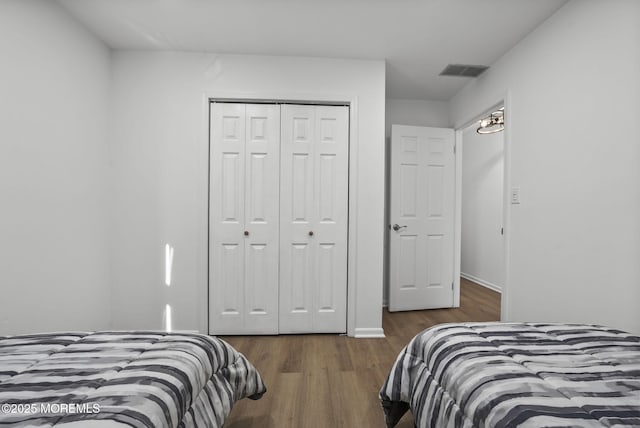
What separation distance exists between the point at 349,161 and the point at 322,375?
1.71 metres

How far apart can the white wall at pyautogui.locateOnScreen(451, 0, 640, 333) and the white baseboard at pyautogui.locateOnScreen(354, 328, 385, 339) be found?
1.06 meters

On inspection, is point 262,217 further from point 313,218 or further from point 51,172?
point 51,172

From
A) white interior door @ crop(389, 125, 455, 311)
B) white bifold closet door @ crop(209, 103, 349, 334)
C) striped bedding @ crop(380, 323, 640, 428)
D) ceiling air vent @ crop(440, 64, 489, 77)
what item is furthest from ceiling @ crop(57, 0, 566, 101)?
striped bedding @ crop(380, 323, 640, 428)

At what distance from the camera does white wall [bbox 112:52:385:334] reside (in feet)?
8.62

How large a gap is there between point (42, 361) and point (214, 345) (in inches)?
21.4

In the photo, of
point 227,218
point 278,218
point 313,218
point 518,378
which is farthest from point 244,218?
point 518,378

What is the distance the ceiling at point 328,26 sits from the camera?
2041 millimetres

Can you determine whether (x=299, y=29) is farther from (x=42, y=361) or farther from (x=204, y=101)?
(x=42, y=361)

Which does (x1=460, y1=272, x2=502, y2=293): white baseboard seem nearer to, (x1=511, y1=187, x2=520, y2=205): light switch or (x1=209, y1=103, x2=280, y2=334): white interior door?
(x1=511, y1=187, x2=520, y2=205): light switch

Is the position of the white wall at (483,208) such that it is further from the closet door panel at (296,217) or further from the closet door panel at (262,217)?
the closet door panel at (262,217)

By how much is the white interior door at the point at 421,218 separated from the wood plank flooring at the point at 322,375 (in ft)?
1.07

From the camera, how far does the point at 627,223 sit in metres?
1.64

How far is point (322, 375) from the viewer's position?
205 centimetres

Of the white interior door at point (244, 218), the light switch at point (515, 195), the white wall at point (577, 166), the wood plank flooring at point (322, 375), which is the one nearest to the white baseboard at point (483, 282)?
the wood plank flooring at point (322, 375)
